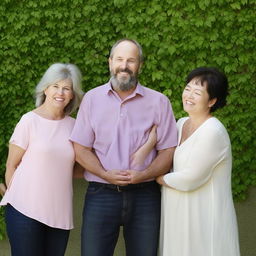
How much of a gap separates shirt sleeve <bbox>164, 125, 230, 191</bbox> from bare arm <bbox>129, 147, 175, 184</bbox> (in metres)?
0.17

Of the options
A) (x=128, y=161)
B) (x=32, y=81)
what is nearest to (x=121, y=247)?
(x=32, y=81)

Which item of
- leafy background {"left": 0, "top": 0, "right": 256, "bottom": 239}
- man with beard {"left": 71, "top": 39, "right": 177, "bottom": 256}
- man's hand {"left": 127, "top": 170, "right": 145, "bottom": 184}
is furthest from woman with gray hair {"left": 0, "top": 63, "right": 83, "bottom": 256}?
leafy background {"left": 0, "top": 0, "right": 256, "bottom": 239}

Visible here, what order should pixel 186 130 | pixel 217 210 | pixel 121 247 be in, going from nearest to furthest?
pixel 217 210 < pixel 186 130 < pixel 121 247

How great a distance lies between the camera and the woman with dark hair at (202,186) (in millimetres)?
3027

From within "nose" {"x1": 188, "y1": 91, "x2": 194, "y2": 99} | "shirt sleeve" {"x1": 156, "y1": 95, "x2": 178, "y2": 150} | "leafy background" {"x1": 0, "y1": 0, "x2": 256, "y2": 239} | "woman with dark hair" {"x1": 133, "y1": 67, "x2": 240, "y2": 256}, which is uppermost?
"leafy background" {"x1": 0, "y1": 0, "x2": 256, "y2": 239}

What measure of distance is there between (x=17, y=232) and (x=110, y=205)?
0.58 meters

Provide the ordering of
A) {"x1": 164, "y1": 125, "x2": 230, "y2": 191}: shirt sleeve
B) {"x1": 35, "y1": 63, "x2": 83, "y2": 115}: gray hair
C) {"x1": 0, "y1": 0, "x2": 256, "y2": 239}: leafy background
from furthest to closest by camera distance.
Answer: {"x1": 0, "y1": 0, "x2": 256, "y2": 239}: leafy background → {"x1": 35, "y1": 63, "x2": 83, "y2": 115}: gray hair → {"x1": 164, "y1": 125, "x2": 230, "y2": 191}: shirt sleeve

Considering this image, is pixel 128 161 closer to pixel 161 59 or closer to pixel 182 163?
pixel 182 163

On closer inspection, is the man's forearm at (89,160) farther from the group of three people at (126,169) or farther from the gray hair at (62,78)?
the gray hair at (62,78)

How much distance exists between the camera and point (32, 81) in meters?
4.94

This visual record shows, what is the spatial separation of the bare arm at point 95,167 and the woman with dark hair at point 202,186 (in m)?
0.26

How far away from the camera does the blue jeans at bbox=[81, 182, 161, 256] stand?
3.17 m

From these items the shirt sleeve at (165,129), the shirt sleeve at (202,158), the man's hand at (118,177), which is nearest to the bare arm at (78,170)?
the man's hand at (118,177)

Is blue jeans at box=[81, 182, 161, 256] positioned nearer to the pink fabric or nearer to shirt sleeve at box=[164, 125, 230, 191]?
the pink fabric
